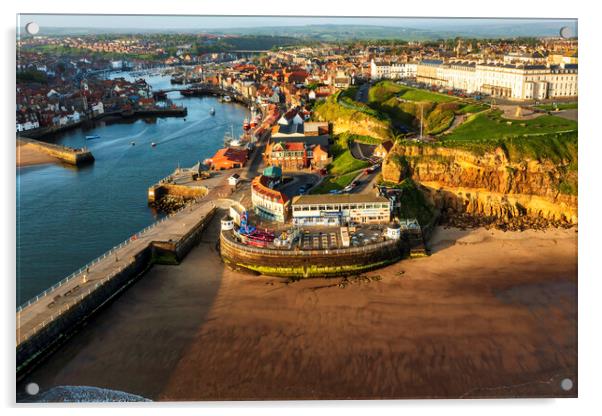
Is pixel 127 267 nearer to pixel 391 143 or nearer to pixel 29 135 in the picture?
pixel 391 143

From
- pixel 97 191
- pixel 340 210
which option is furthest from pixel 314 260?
pixel 97 191

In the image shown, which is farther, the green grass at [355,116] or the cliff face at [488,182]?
the green grass at [355,116]

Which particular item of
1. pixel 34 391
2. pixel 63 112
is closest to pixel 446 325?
pixel 34 391

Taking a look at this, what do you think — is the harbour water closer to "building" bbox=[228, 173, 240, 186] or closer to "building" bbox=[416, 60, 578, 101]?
"building" bbox=[228, 173, 240, 186]

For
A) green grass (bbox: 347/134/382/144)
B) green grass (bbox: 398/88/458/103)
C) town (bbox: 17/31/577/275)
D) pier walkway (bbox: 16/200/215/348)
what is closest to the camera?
pier walkway (bbox: 16/200/215/348)

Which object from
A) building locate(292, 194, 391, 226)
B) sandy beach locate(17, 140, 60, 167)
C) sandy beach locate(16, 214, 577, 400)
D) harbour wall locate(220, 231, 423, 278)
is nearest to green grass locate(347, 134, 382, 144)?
building locate(292, 194, 391, 226)

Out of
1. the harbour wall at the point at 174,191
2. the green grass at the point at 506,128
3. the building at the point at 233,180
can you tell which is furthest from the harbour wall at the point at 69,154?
the green grass at the point at 506,128

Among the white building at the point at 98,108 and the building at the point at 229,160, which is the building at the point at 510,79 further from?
the white building at the point at 98,108
